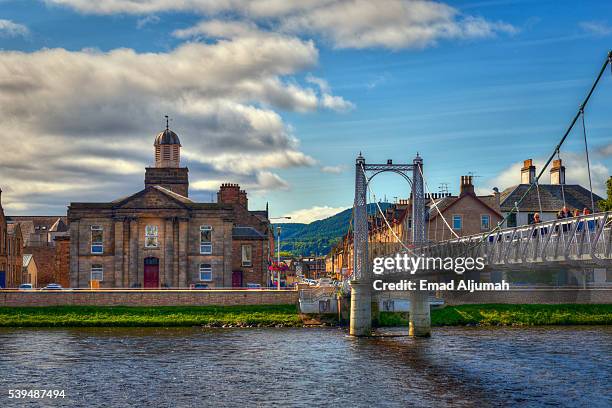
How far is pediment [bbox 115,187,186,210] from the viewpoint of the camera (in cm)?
8031

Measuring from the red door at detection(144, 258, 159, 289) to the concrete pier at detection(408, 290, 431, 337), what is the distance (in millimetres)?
30649

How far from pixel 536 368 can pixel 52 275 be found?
275 ft

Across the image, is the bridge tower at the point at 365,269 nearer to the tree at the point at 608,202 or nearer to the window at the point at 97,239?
the tree at the point at 608,202

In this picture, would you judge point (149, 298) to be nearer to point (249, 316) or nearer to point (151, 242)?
point (249, 316)

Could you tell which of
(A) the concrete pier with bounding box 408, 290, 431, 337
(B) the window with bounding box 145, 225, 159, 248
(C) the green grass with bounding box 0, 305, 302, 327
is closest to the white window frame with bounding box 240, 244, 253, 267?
(B) the window with bounding box 145, 225, 159, 248

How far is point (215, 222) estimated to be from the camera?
8169 cm

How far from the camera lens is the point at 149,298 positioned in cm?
7019

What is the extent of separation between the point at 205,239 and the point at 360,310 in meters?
27.0

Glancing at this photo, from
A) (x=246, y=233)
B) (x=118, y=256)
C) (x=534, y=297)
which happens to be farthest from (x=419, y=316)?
(x=246, y=233)

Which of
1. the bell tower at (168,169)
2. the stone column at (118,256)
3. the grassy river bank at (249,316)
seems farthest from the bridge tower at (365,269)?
the bell tower at (168,169)

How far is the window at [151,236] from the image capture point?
264 feet

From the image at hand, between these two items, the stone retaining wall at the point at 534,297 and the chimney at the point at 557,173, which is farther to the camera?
the chimney at the point at 557,173

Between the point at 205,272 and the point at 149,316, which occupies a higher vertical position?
the point at 205,272

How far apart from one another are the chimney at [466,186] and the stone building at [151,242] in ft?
76.4
